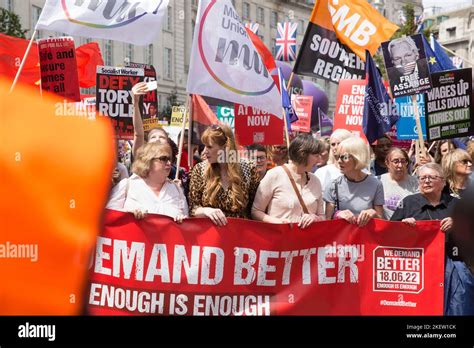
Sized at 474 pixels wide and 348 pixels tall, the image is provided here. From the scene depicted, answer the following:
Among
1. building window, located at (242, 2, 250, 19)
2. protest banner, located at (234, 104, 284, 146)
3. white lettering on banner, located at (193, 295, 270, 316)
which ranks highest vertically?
building window, located at (242, 2, 250, 19)

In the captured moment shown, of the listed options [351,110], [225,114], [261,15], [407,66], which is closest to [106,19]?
[407,66]

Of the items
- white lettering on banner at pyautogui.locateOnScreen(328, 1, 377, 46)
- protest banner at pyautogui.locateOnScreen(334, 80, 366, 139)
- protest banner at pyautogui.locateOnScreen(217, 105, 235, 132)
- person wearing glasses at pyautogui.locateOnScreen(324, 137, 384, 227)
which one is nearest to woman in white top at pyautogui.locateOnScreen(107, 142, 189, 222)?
person wearing glasses at pyautogui.locateOnScreen(324, 137, 384, 227)

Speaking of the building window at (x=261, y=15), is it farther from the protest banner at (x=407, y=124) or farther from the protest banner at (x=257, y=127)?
the protest banner at (x=257, y=127)

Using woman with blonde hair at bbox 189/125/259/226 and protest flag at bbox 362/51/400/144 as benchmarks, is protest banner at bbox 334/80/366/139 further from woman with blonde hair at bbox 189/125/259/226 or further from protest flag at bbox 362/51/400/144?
woman with blonde hair at bbox 189/125/259/226

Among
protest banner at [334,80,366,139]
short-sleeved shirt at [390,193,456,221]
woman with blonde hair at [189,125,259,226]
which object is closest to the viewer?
woman with blonde hair at [189,125,259,226]

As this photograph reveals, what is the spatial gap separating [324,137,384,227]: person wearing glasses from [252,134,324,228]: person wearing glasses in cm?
30

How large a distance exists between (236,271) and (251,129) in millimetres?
3074

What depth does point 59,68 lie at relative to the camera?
267 inches

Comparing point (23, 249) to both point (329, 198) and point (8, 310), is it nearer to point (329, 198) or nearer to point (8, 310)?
point (8, 310)

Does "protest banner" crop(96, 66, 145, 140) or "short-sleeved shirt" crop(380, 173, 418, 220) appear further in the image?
"protest banner" crop(96, 66, 145, 140)

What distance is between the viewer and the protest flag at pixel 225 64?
588 centimetres

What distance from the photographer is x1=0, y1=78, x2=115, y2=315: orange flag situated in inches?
181
